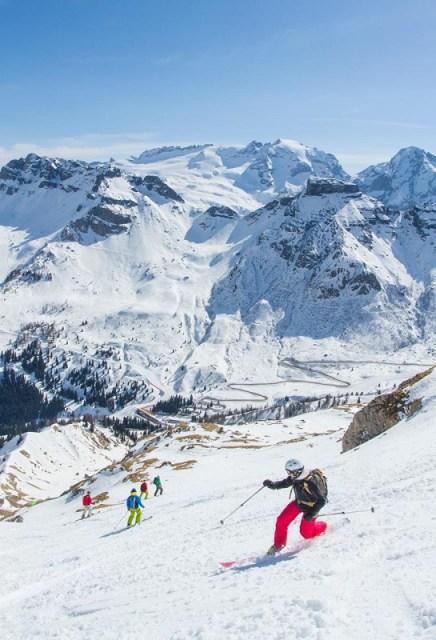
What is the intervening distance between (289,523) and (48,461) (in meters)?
158

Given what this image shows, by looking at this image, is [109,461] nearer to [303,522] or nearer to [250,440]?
[250,440]

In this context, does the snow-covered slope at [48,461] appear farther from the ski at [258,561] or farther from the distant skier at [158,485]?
the ski at [258,561]

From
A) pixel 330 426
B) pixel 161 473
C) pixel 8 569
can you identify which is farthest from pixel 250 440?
pixel 8 569

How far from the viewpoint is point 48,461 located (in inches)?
6383

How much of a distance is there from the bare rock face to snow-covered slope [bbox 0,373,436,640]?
13554mm

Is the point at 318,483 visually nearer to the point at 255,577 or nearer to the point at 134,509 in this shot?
the point at 255,577

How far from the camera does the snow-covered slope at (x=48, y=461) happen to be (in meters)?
138

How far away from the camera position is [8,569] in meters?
26.9

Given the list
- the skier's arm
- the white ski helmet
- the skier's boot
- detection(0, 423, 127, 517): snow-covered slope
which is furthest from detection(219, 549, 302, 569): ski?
detection(0, 423, 127, 517): snow-covered slope

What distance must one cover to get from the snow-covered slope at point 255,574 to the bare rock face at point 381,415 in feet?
44.5

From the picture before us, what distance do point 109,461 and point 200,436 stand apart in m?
69.6

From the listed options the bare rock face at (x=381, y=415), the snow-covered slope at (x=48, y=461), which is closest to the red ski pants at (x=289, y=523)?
the bare rock face at (x=381, y=415)

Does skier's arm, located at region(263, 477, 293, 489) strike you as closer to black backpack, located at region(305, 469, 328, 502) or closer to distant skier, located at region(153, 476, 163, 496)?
black backpack, located at region(305, 469, 328, 502)

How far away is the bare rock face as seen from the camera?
46.4m
